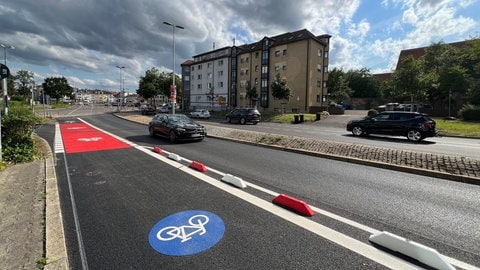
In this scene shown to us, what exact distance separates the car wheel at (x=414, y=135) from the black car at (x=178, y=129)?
11638mm

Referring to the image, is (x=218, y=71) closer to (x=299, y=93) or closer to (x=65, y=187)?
(x=299, y=93)

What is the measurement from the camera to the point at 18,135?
29.1 feet

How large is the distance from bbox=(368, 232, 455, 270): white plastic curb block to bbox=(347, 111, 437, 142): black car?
13.2m

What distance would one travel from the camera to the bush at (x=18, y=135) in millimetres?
7926

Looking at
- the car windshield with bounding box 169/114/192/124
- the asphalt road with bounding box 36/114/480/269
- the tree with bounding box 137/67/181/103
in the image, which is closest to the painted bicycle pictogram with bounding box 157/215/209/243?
the asphalt road with bounding box 36/114/480/269

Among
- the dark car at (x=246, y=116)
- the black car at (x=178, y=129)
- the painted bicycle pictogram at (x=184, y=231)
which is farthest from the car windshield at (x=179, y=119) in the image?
the dark car at (x=246, y=116)

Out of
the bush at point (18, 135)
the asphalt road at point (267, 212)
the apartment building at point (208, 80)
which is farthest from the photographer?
the apartment building at point (208, 80)

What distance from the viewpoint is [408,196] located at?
4.80 meters

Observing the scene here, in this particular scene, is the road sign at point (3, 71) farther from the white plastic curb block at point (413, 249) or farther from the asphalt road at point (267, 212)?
the white plastic curb block at point (413, 249)

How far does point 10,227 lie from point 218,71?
56.9 metres

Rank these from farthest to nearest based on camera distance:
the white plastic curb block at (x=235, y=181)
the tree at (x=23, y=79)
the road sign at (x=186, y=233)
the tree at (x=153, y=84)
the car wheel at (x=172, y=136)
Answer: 1. the tree at (x=23, y=79)
2. the tree at (x=153, y=84)
3. the car wheel at (x=172, y=136)
4. the white plastic curb block at (x=235, y=181)
5. the road sign at (x=186, y=233)

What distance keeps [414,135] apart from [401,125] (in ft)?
2.78

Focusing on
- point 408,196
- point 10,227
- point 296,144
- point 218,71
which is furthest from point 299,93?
point 10,227

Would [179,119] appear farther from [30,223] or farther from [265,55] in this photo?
[265,55]
